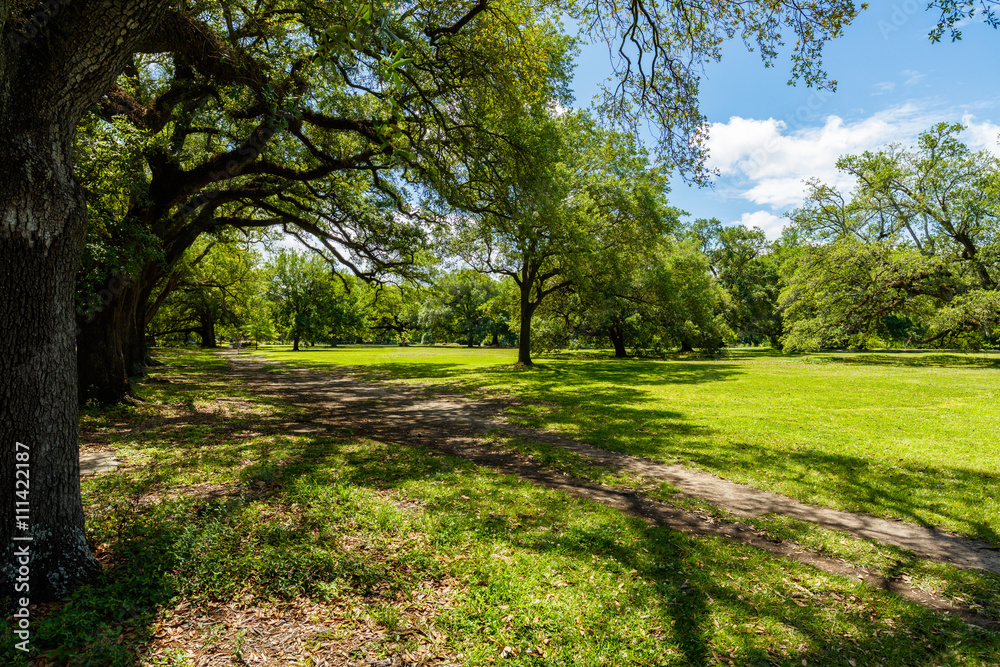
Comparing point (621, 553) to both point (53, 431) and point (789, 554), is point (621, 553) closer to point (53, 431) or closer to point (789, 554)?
point (789, 554)

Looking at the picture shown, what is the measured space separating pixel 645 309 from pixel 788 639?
33.0 meters

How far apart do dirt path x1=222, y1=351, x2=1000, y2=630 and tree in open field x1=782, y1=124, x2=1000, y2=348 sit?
109ft

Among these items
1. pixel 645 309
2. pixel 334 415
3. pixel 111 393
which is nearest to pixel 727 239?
pixel 645 309

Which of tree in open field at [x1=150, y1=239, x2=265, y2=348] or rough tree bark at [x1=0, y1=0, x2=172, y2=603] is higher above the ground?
tree in open field at [x1=150, y1=239, x2=265, y2=348]

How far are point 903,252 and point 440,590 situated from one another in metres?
42.3

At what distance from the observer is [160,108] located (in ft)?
35.7

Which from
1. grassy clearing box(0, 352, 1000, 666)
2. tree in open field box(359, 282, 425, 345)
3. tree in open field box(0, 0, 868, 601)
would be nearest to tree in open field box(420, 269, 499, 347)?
tree in open field box(359, 282, 425, 345)

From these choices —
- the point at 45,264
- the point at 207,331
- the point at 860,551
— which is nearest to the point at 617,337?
the point at 860,551

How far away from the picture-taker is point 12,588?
10.7 feet

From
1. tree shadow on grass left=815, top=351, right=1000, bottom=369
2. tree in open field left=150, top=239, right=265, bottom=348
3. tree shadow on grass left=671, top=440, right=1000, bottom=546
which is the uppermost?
tree in open field left=150, top=239, right=265, bottom=348

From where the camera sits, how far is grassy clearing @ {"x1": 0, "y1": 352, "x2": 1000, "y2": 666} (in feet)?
10.5

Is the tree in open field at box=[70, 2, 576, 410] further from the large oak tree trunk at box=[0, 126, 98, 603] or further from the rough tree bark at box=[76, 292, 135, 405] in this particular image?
the large oak tree trunk at box=[0, 126, 98, 603]

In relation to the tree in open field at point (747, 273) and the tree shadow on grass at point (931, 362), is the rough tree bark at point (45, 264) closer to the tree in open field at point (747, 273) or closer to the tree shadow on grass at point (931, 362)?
the tree shadow on grass at point (931, 362)

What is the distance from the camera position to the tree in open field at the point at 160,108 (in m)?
3.28
